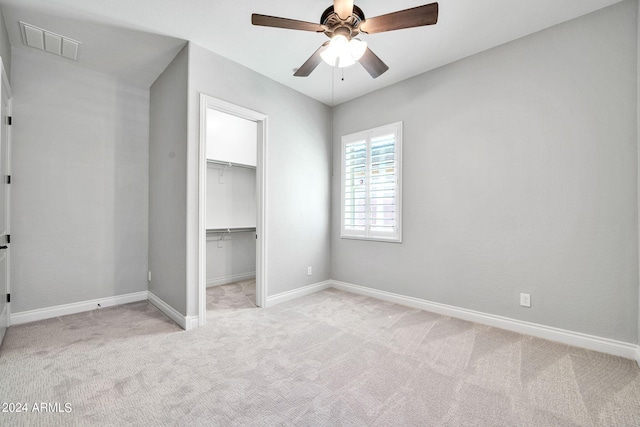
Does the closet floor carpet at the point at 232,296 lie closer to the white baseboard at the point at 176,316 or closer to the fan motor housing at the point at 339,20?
the white baseboard at the point at 176,316

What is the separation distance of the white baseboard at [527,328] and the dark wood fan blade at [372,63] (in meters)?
2.61

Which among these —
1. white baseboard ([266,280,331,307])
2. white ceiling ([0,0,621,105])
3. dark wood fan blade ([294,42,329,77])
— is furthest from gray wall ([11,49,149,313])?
dark wood fan blade ([294,42,329,77])

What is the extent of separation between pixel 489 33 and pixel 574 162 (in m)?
1.43

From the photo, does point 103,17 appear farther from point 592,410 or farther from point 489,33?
point 592,410

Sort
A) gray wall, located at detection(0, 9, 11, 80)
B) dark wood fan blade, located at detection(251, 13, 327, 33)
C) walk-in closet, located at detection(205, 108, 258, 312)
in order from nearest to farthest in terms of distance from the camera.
→ dark wood fan blade, located at detection(251, 13, 327, 33) → gray wall, located at detection(0, 9, 11, 80) → walk-in closet, located at detection(205, 108, 258, 312)

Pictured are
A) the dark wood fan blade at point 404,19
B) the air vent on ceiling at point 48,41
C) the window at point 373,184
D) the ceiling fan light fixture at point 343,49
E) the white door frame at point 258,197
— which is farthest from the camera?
the window at point 373,184

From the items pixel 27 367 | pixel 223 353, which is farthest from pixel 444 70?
pixel 27 367

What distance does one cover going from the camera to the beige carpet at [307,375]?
64.0 inches

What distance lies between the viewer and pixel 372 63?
2301mm

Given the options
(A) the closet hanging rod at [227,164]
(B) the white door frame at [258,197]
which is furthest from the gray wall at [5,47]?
(A) the closet hanging rod at [227,164]

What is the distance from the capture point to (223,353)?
2344 millimetres

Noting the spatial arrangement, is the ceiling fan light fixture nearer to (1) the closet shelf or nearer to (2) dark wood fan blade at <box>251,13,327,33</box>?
(2) dark wood fan blade at <box>251,13,327,33</box>

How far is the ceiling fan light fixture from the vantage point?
2018mm

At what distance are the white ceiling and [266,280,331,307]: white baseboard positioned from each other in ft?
9.30
